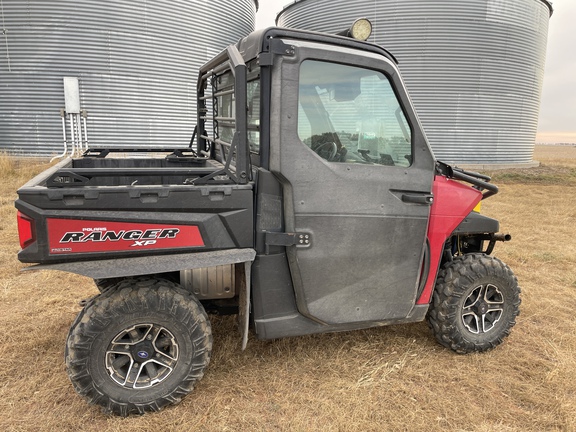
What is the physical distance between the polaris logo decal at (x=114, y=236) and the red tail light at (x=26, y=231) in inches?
3.6

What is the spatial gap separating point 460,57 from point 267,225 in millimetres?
15998

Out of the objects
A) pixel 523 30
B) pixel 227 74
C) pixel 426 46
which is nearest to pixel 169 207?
pixel 227 74

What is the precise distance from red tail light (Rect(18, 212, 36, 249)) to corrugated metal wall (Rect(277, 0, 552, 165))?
621 inches

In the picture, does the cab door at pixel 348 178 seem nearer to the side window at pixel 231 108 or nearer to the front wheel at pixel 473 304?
the side window at pixel 231 108

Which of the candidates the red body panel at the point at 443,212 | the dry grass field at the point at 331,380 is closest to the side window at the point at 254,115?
the red body panel at the point at 443,212

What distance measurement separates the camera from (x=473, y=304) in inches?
140

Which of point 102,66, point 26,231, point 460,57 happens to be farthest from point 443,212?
point 460,57

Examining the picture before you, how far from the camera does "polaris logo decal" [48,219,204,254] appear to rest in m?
2.55

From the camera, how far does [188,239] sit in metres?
2.76

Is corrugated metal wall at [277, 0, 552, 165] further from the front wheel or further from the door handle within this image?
the door handle

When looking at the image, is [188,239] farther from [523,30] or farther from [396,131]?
[523,30]

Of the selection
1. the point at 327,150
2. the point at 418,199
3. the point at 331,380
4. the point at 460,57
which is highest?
the point at 460,57

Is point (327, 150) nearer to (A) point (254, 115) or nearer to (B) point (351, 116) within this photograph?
(B) point (351, 116)

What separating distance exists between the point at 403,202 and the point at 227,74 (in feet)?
5.84
